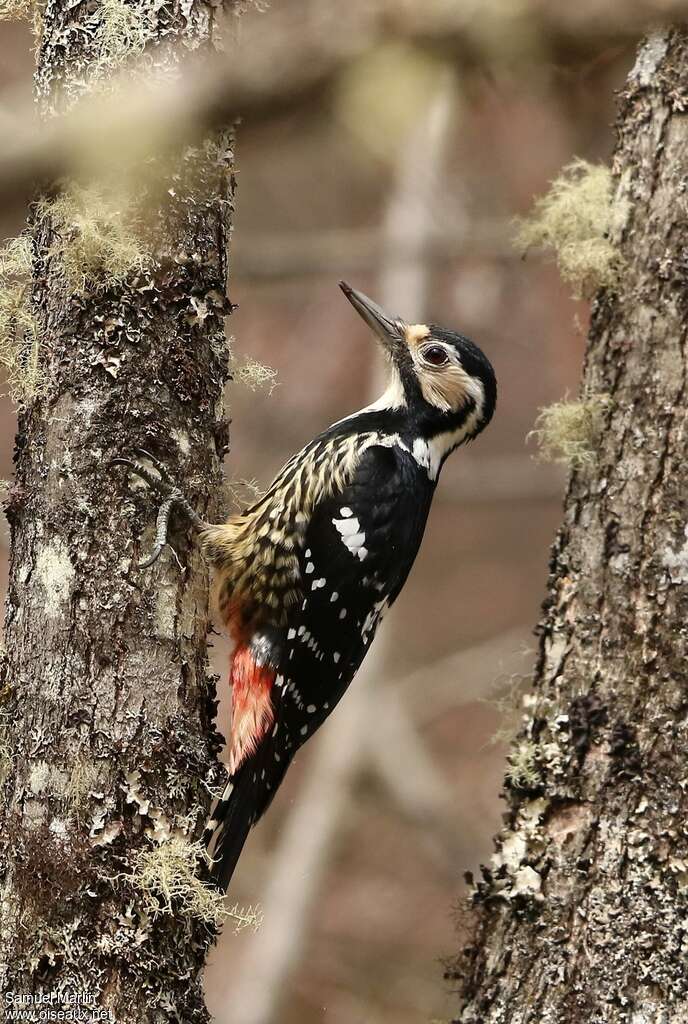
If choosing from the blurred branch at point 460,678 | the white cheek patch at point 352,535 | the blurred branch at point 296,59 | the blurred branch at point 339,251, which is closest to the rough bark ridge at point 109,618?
the white cheek patch at point 352,535

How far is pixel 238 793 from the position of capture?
2.72 metres

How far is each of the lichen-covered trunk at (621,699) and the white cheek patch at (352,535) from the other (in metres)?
0.53

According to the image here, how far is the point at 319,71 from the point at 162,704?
187cm

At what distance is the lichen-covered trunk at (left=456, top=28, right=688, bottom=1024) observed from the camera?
2.75 m

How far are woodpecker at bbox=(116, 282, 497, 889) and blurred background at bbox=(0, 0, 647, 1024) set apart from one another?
1.88 m

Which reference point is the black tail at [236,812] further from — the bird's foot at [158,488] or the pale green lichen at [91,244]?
the pale green lichen at [91,244]

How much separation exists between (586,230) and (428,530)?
5.36 metres

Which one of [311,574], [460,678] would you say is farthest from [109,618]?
[460,678]

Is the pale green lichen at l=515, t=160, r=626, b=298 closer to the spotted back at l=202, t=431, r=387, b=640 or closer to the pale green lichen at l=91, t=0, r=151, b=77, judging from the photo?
the spotted back at l=202, t=431, r=387, b=640

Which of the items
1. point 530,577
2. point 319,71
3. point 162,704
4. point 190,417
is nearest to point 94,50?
point 190,417

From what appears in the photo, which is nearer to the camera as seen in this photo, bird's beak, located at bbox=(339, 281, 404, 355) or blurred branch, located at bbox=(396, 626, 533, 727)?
bird's beak, located at bbox=(339, 281, 404, 355)

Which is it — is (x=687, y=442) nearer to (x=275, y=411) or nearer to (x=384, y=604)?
(x=384, y=604)

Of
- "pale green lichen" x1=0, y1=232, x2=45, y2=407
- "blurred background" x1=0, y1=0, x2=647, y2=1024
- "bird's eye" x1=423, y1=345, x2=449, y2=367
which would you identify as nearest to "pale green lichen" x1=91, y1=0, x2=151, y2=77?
"pale green lichen" x1=0, y1=232, x2=45, y2=407

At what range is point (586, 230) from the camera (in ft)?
10.5
